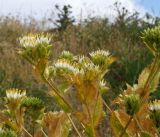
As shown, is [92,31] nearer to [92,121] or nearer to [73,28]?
[73,28]

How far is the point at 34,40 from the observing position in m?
1.26

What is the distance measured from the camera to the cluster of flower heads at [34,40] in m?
1.24

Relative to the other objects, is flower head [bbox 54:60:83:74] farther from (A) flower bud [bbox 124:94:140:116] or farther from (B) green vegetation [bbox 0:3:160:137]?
(A) flower bud [bbox 124:94:140:116]

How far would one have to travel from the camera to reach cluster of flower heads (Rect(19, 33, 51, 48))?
124 centimetres

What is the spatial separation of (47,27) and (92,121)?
28.1ft

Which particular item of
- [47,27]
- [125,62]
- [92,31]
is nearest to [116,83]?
[125,62]

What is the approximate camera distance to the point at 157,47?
46.5 inches

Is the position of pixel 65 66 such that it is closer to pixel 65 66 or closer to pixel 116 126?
pixel 65 66

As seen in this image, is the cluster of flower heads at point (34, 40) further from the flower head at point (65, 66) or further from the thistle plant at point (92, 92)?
the flower head at point (65, 66)

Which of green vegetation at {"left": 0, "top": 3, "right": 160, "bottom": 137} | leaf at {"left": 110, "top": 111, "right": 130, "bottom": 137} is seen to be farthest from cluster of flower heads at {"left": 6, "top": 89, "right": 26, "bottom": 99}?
leaf at {"left": 110, "top": 111, "right": 130, "bottom": 137}

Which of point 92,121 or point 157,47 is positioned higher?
point 157,47

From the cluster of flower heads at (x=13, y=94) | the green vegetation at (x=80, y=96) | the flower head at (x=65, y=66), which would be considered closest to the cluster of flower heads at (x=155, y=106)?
the green vegetation at (x=80, y=96)

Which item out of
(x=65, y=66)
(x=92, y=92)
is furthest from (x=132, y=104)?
(x=65, y=66)

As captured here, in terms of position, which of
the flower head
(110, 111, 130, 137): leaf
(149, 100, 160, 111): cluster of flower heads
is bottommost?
(110, 111, 130, 137): leaf
